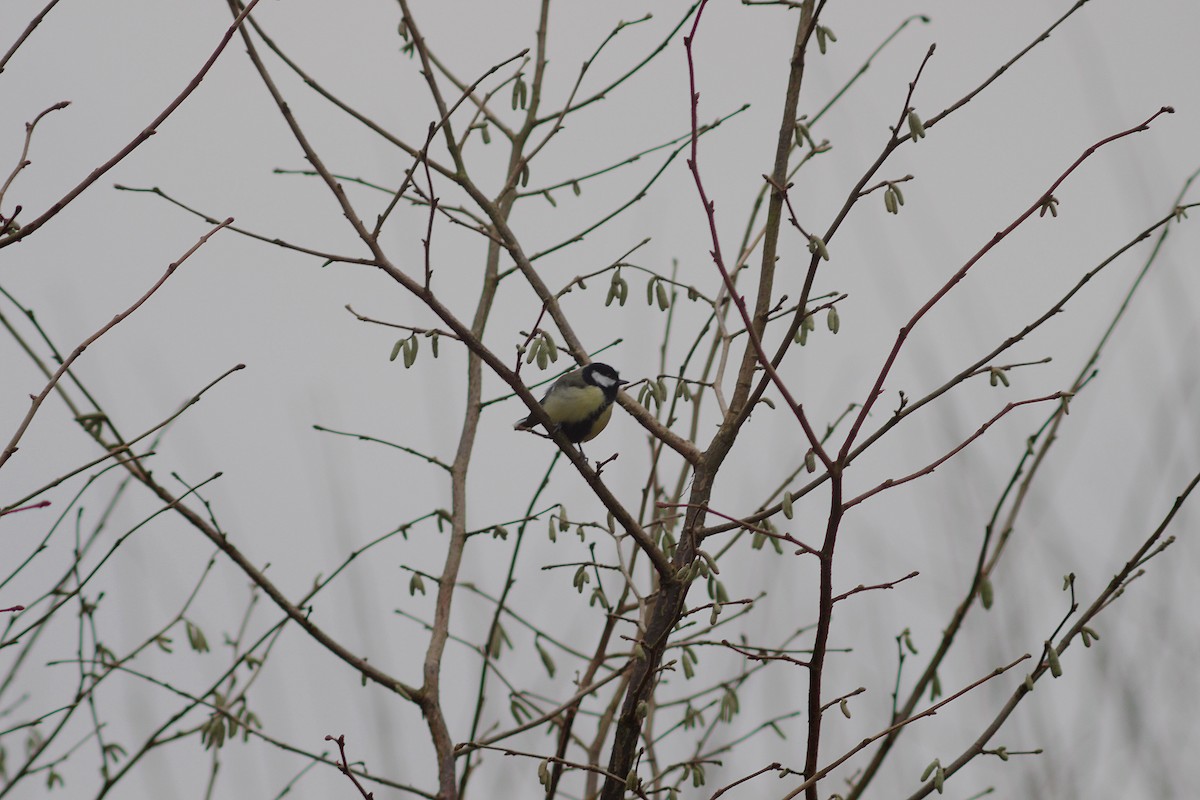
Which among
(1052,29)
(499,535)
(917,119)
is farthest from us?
(499,535)

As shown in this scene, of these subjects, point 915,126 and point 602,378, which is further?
point 602,378

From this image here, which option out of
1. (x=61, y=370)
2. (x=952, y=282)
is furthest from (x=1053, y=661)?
(x=61, y=370)

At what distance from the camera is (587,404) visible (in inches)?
192

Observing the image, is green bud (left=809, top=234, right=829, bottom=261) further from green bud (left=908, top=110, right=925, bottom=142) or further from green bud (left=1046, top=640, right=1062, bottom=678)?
green bud (left=1046, top=640, right=1062, bottom=678)

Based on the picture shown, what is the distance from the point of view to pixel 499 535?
412cm

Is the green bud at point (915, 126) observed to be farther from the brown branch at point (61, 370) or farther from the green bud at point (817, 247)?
the brown branch at point (61, 370)

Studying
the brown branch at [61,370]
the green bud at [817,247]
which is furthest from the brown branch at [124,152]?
the green bud at [817,247]

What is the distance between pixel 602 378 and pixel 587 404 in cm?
12

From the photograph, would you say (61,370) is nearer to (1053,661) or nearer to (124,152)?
(124,152)

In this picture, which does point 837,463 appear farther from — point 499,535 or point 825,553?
point 499,535

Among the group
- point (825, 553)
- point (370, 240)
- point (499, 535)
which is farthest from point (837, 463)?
point (499, 535)

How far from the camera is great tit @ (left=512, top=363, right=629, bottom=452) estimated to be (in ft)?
15.9

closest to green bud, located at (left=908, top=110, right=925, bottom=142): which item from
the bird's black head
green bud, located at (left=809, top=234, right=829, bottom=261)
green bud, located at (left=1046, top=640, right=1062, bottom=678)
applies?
green bud, located at (left=809, top=234, right=829, bottom=261)

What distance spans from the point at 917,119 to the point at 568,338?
1.35 metres
